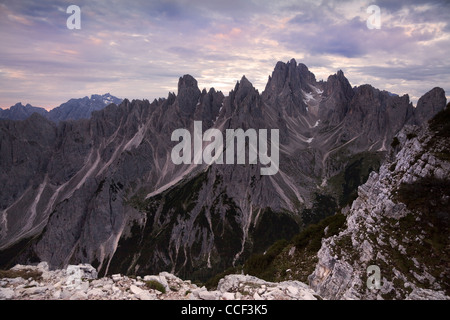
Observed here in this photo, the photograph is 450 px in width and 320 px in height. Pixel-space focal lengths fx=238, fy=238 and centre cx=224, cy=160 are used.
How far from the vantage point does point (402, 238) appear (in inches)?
1021

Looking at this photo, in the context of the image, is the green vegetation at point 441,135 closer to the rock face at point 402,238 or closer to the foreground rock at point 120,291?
the rock face at point 402,238

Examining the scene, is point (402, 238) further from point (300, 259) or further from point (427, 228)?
point (300, 259)

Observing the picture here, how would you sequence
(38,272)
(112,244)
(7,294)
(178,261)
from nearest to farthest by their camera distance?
(7,294) → (38,272) → (178,261) → (112,244)

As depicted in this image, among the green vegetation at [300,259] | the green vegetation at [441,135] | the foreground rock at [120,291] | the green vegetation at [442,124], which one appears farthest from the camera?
the green vegetation at [300,259]

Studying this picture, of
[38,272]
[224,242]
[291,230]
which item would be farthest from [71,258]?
[38,272]

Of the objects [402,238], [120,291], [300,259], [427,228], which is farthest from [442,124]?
[120,291]

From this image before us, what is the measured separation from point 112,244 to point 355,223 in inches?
8237

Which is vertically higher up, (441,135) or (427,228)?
(441,135)

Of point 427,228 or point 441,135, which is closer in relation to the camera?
→ point 427,228

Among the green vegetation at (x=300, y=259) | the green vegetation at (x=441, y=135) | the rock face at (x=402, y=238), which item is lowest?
the green vegetation at (x=300, y=259)

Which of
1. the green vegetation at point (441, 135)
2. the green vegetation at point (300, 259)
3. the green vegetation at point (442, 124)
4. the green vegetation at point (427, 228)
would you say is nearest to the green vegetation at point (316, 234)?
the green vegetation at point (300, 259)

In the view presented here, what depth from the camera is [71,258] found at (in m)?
194

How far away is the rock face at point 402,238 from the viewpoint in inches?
861
